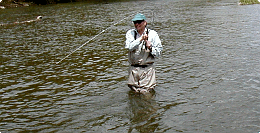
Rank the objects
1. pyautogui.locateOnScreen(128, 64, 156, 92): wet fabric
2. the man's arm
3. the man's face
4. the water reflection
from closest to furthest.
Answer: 1. the water reflection
2. the man's arm
3. the man's face
4. pyautogui.locateOnScreen(128, 64, 156, 92): wet fabric

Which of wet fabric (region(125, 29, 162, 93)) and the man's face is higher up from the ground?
the man's face

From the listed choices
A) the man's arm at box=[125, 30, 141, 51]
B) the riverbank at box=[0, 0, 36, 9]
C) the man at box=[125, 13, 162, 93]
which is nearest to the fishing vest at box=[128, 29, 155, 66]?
the man at box=[125, 13, 162, 93]

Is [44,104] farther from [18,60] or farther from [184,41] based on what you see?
[184,41]

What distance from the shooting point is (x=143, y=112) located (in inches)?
306

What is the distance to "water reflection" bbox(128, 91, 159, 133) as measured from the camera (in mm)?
6934

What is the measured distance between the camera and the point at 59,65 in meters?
13.3

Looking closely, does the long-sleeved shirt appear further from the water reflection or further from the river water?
the river water

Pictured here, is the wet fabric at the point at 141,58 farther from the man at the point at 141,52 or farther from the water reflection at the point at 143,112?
the water reflection at the point at 143,112

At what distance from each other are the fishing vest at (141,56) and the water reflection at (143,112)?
107 cm

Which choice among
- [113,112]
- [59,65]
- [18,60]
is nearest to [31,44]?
[18,60]

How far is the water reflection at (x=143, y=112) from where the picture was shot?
6934 mm

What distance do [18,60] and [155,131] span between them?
10081 mm

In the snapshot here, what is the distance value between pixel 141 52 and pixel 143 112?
1593 mm

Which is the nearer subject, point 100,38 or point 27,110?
point 27,110
